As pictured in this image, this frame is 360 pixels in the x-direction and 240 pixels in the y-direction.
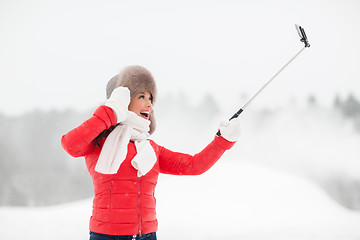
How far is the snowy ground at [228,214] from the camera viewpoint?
292 centimetres

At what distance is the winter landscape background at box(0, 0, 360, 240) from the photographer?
22.4ft

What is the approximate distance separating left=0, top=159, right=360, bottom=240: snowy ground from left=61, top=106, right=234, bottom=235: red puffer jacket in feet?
5.59

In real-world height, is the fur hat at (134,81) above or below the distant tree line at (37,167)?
below

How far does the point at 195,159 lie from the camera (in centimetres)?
138

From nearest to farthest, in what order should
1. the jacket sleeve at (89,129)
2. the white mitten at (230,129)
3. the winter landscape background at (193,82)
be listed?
the jacket sleeve at (89,129) < the white mitten at (230,129) < the winter landscape background at (193,82)

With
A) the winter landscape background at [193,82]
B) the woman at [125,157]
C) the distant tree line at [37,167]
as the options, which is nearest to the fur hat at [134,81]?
the woman at [125,157]

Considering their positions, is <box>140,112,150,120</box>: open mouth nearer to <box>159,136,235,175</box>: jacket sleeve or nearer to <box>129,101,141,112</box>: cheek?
<box>129,101,141,112</box>: cheek

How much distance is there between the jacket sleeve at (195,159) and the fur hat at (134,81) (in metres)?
0.26

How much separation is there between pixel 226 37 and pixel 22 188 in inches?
288

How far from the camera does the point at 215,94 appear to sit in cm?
955

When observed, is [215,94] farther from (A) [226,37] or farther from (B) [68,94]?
(B) [68,94]

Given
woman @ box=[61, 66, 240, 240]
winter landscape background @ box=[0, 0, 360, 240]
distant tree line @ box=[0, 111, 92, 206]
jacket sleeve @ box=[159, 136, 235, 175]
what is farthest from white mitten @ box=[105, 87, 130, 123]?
distant tree line @ box=[0, 111, 92, 206]

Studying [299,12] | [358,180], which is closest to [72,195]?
[358,180]

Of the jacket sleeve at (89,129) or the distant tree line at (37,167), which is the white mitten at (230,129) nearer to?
the jacket sleeve at (89,129)
